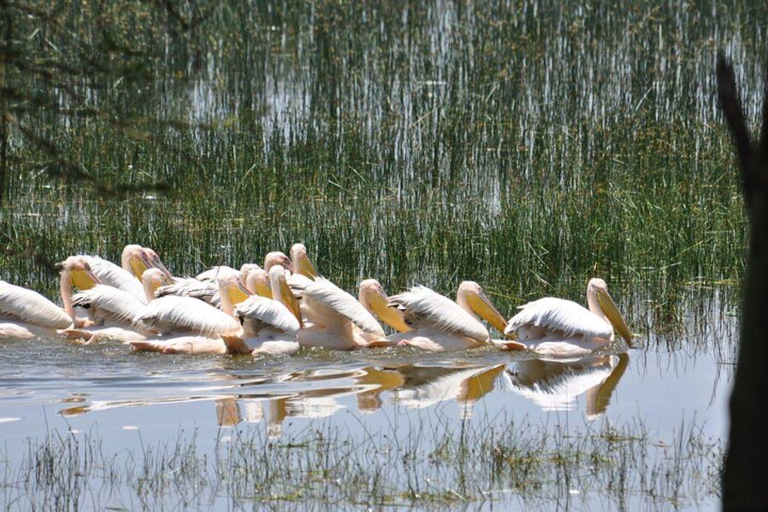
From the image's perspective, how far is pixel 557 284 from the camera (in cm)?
998

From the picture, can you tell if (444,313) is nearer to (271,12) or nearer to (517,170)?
(517,170)

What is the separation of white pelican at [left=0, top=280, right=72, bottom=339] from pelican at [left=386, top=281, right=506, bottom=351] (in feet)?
7.24

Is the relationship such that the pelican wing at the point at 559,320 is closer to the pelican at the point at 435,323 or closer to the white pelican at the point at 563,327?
the white pelican at the point at 563,327

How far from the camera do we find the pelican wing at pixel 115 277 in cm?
927

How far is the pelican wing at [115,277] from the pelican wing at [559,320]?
268 cm

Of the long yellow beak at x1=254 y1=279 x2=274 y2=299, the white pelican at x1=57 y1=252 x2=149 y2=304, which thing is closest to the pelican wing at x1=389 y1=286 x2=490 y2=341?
the long yellow beak at x1=254 y1=279 x2=274 y2=299

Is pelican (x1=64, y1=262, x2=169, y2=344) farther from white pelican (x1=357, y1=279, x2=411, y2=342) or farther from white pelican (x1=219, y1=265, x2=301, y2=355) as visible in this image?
white pelican (x1=357, y1=279, x2=411, y2=342)

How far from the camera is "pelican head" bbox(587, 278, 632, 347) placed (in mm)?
8703

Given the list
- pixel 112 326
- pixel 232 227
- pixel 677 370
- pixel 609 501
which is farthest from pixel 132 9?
pixel 609 501

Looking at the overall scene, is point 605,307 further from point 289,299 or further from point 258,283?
point 258,283

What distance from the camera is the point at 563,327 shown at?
8430 millimetres

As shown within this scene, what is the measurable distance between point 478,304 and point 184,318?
2.02m

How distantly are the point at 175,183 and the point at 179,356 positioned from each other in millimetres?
3744

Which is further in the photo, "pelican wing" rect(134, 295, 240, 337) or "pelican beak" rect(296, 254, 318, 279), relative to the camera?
"pelican beak" rect(296, 254, 318, 279)
